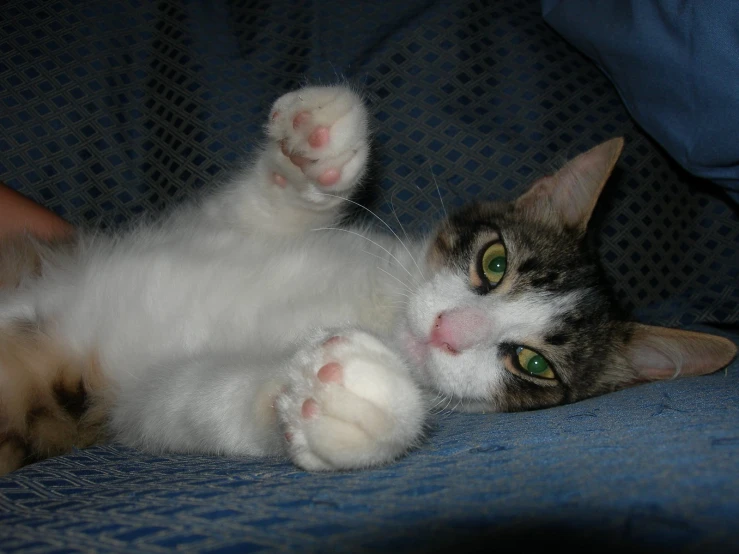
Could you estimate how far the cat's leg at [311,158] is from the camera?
1101mm

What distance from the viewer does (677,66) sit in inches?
57.5

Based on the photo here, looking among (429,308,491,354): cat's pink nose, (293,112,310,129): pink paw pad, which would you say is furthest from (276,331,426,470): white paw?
(293,112,310,129): pink paw pad

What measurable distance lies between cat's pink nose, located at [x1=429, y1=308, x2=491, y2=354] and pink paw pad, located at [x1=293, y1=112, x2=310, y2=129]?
1.64 ft

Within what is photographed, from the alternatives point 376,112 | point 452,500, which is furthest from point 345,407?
point 376,112

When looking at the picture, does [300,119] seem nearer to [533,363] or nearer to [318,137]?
[318,137]

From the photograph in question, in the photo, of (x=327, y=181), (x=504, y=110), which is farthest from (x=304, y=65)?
(x=327, y=181)

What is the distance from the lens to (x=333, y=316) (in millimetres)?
1173

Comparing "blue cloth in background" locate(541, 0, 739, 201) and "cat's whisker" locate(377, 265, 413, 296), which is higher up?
"blue cloth in background" locate(541, 0, 739, 201)

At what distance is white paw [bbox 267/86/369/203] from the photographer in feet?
3.60

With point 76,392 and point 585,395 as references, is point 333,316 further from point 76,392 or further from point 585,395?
point 585,395

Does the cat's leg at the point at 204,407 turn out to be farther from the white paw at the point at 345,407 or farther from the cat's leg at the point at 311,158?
the cat's leg at the point at 311,158

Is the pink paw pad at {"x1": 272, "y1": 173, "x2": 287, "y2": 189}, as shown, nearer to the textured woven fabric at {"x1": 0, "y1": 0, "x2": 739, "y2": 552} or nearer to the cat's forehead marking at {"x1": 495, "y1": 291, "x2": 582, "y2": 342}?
the textured woven fabric at {"x1": 0, "y1": 0, "x2": 739, "y2": 552}

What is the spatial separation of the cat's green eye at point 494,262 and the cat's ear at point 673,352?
428 millimetres

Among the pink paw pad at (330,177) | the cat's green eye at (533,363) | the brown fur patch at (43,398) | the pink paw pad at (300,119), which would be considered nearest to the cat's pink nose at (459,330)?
the cat's green eye at (533,363)
